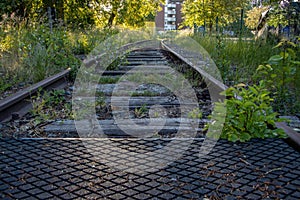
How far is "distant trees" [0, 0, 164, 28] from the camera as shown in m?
12.8

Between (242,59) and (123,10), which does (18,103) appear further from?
(123,10)

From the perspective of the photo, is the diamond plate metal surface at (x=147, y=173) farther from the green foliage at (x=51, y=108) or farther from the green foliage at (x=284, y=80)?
the green foliage at (x=284, y=80)

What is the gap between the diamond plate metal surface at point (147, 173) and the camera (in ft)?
4.85

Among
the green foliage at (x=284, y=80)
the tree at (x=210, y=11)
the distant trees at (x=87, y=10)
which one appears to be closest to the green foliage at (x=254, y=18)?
the tree at (x=210, y=11)

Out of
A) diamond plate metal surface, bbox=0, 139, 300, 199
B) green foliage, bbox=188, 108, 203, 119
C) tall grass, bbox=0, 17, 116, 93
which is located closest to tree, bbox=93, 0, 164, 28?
tall grass, bbox=0, 17, 116, 93

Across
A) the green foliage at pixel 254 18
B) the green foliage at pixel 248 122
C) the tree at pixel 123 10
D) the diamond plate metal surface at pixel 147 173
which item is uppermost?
the tree at pixel 123 10

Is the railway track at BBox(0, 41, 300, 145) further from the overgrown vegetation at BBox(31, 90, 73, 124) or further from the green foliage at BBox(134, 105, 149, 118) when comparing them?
the overgrown vegetation at BBox(31, 90, 73, 124)

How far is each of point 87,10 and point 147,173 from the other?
1652 cm

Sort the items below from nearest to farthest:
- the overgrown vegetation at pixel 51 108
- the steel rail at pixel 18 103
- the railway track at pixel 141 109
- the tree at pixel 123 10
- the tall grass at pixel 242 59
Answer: the railway track at pixel 141 109 < the steel rail at pixel 18 103 < the overgrown vegetation at pixel 51 108 < the tall grass at pixel 242 59 < the tree at pixel 123 10

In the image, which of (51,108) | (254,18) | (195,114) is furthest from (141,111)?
(254,18)

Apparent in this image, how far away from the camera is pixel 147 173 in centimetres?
169

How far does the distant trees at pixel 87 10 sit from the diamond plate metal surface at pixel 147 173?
9483 millimetres

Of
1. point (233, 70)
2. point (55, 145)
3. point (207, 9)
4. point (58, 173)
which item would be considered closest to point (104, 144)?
point (55, 145)

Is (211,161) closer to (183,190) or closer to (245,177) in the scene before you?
(245,177)
